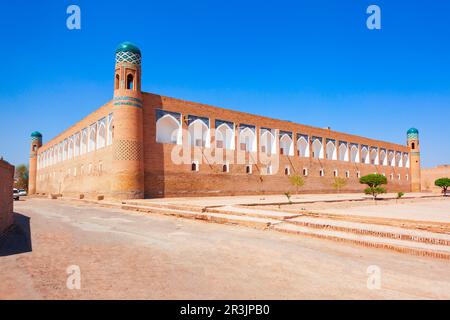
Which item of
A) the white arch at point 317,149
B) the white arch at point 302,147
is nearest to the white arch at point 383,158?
the white arch at point 317,149

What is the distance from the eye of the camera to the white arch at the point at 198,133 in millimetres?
24672

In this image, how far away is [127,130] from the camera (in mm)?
20766

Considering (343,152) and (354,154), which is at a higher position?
(343,152)

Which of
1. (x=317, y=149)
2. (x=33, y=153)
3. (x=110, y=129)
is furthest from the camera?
(x=33, y=153)

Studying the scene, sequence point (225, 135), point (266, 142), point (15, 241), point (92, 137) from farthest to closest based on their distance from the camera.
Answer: point (266, 142)
point (92, 137)
point (225, 135)
point (15, 241)

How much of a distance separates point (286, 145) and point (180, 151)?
12494 mm

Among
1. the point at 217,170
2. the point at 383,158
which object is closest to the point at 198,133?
the point at 217,170

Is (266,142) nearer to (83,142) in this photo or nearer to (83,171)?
(83,171)

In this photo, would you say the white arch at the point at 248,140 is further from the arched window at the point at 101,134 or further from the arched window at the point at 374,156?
the arched window at the point at 374,156

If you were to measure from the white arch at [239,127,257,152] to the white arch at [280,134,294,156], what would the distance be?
3.96 m
